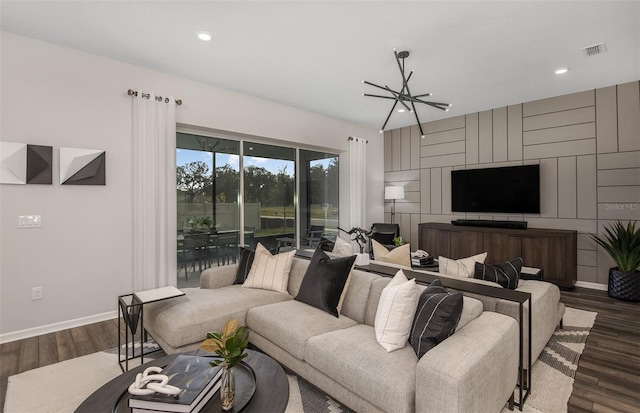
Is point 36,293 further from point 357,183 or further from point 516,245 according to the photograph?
point 516,245

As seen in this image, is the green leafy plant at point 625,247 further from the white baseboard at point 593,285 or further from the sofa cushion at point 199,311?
the sofa cushion at point 199,311

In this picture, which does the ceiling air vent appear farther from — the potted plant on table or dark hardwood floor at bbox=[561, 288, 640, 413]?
the potted plant on table

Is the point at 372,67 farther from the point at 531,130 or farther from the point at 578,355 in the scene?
the point at 578,355

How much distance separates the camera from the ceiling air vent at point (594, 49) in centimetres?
316

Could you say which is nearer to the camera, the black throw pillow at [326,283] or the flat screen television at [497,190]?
the black throw pillow at [326,283]

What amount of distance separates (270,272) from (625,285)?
4.46 meters

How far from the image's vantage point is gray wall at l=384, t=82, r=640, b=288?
423cm

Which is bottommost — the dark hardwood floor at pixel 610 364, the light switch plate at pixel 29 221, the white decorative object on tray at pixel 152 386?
the dark hardwood floor at pixel 610 364

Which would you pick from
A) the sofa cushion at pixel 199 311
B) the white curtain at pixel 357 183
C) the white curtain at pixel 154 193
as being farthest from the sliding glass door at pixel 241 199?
the sofa cushion at pixel 199 311

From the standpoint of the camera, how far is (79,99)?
327 centimetres

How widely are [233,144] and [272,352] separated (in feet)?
10.7

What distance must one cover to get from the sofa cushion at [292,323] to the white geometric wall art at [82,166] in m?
2.31

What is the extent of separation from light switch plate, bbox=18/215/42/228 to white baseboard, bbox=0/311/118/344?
101 centimetres

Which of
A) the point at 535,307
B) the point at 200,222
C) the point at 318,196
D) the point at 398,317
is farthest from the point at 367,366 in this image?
the point at 318,196
